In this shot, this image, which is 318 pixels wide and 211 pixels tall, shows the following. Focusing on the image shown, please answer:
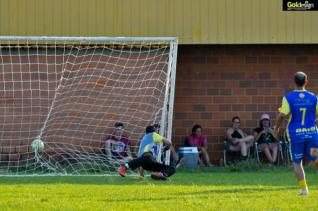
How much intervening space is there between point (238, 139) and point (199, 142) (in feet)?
3.22

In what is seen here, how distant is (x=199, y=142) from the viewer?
827 inches

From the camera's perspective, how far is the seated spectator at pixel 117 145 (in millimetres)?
19078

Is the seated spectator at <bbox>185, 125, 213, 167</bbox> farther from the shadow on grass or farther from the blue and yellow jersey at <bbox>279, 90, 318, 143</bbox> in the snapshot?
the blue and yellow jersey at <bbox>279, 90, 318, 143</bbox>

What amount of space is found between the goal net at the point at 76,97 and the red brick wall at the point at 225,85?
1335 mm

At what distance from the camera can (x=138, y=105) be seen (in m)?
20.3

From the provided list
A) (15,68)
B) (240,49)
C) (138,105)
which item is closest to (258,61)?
(240,49)

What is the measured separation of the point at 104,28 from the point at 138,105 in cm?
211

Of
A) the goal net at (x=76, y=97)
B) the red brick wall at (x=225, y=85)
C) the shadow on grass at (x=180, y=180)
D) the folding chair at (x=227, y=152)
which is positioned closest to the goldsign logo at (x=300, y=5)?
the red brick wall at (x=225, y=85)

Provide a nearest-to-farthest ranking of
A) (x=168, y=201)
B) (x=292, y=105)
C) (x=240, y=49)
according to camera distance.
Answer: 1. (x=168, y=201)
2. (x=292, y=105)
3. (x=240, y=49)

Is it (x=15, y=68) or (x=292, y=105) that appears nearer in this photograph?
(x=292, y=105)

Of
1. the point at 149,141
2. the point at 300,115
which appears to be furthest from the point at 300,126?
the point at 149,141

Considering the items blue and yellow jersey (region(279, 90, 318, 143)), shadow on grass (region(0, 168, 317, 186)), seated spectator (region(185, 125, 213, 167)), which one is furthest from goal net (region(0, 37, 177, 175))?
blue and yellow jersey (region(279, 90, 318, 143))

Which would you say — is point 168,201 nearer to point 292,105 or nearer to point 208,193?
point 208,193

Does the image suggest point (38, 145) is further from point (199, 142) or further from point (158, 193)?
point (158, 193)
